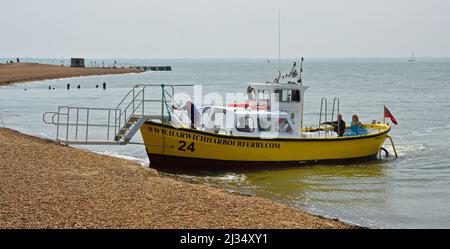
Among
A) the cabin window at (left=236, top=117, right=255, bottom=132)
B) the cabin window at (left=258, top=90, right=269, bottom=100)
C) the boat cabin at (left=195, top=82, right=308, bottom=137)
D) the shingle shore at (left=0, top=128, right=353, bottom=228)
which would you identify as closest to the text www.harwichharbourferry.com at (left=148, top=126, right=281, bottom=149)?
the boat cabin at (left=195, top=82, right=308, bottom=137)

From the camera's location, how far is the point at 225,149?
68.3ft

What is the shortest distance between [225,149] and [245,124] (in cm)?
129

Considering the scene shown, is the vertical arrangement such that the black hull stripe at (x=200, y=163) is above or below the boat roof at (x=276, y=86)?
below

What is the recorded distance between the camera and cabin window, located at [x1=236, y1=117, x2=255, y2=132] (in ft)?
70.2

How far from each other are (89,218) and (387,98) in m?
58.3

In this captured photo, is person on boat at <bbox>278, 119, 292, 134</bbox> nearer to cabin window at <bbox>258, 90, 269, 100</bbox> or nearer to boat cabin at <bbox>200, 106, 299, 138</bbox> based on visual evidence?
boat cabin at <bbox>200, 106, 299, 138</bbox>

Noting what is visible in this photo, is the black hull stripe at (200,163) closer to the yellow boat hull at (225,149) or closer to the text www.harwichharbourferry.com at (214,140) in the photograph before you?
the yellow boat hull at (225,149)

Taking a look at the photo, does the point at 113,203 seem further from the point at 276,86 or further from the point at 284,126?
the point at 276,86

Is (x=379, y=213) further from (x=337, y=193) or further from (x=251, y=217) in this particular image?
(x=251, y=217)

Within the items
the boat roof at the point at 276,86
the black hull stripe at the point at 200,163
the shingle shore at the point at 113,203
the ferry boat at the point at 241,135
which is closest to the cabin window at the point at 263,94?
the ferry boat at the point at 241,135

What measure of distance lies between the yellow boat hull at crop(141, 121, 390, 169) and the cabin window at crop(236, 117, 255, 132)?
21.0 inches

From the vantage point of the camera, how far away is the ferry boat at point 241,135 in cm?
1997
